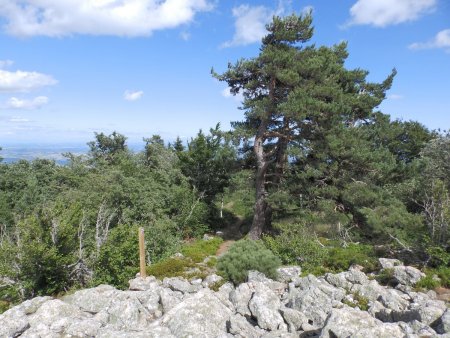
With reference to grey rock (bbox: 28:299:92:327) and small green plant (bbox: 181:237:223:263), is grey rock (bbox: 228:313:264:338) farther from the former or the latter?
small green plant (bbox: 181:237:223:263)

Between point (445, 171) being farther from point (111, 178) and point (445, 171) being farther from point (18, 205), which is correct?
point (18, 205)

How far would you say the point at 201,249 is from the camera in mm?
22625

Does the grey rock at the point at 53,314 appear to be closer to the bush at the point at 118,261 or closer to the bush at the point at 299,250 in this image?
the bush at the point at 118,261

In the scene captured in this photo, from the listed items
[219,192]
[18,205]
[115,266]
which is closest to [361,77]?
[219,192]

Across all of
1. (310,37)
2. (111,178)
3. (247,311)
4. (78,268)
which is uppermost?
(310,37)

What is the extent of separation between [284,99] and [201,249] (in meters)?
10.6

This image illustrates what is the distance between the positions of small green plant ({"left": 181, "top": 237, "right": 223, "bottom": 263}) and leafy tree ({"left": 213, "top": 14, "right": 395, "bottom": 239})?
2.71 metres

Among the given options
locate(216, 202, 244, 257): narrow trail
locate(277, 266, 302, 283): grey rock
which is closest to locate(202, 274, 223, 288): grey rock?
locate(277, 266, 302, 283): grey rock

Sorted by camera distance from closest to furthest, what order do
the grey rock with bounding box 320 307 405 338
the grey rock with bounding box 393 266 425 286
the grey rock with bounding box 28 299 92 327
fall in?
the grey rock with bounding box 320 307 405 338 < the grey rock with bounding box 28 299 92 327 < the grey rock with bounding box 393 266 425 286

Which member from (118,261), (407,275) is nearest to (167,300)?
(118,261)

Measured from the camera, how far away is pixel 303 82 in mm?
21844

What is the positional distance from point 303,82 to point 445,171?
9049 millimetres

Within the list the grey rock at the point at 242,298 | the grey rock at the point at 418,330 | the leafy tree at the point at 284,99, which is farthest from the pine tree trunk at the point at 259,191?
the grey rock at the point at 418,330

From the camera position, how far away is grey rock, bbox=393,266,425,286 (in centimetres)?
1270
